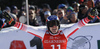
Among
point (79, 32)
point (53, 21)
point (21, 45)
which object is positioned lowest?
point (21, 45)

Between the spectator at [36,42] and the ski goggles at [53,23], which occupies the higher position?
the ski goggles at [53,23]

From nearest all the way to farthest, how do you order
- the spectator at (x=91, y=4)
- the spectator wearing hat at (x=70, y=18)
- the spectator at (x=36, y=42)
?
the spectator at (x=36, y=42)
the spectator wearing hat at (x=70, y=18)
the spectator at (x=91, y=4)

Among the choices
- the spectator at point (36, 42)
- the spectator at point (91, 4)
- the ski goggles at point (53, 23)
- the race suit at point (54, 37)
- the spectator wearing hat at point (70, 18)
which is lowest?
the spectator at point (36, 42)

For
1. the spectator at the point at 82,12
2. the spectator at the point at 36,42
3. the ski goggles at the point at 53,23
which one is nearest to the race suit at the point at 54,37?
the ski goggles at the point at 53,23

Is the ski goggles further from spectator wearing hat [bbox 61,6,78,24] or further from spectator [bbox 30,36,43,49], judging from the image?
spectator wearing hat [bbox 61,6,78,24]

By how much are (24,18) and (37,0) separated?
4130 mm

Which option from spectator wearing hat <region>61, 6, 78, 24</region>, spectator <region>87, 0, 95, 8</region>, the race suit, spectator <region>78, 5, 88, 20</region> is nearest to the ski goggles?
the race suit

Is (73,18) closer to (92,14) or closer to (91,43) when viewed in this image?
(91,43)

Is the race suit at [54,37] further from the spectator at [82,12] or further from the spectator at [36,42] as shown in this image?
the spectator at [82,12]

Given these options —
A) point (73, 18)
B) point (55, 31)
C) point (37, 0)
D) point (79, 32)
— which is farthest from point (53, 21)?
point (37, 0)

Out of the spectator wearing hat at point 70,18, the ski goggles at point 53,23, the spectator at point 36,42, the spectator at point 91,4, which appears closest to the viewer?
the ski goggles at point 53,23

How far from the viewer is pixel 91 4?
8.10m

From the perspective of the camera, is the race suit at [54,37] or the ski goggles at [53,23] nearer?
the ski goggles at [53,23]

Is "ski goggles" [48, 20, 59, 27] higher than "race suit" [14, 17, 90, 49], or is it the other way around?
"ski goggles" [48, 20, 59, 27]
